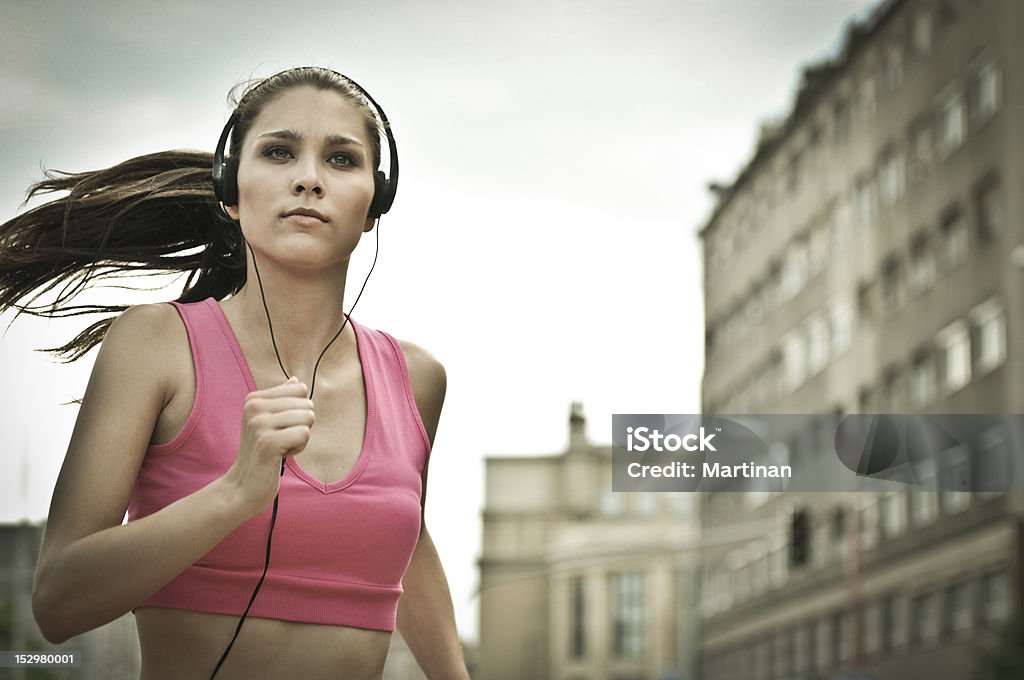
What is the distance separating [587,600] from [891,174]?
28730mm

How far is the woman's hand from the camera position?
1854 millimetres

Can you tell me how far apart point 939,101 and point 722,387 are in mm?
14199

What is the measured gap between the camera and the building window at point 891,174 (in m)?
16.2

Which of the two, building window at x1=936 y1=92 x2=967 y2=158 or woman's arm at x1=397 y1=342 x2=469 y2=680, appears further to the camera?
building window at x1=936 y1=92 x2=967 y2=158

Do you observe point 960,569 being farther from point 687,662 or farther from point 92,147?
point 92,147

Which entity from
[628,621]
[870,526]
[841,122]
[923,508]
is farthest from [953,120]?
[628,621]

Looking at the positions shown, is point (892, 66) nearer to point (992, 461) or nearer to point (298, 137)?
point (992, 461)

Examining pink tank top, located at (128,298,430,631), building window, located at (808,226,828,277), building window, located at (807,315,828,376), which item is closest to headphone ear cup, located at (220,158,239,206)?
pink tank top, located at (128,298,430,631)

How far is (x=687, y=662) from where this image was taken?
107ft

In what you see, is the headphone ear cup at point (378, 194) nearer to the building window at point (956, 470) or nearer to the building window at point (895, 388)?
the building window at point (956, 470)

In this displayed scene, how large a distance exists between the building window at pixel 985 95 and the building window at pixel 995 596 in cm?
646

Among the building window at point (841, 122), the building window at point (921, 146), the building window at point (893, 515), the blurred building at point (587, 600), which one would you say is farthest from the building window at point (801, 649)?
the building window at point (841, 122)

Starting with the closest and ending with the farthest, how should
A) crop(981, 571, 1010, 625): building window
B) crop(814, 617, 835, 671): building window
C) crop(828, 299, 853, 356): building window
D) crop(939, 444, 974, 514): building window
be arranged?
crop(939, 444, 974, 514): building window → crop(981, 571, 1010, 625): building window → crop(828, 299, 853, 356): building window → crop(814, 617, 835, 671): building window

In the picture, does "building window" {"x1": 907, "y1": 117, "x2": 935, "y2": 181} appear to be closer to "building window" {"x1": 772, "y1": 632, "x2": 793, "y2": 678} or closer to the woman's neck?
"building window" {"x1": 772, "y1": 632, "x2": 793, "y2": 678}
